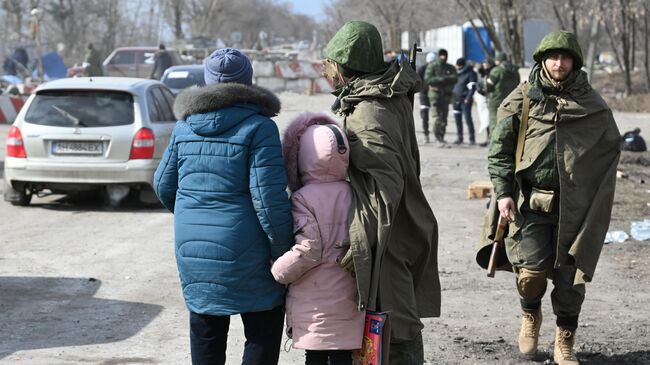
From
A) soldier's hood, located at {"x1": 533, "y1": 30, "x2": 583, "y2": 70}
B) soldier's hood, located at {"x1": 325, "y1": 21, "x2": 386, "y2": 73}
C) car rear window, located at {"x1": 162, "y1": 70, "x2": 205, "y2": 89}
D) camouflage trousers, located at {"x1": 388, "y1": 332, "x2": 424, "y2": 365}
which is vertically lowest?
car rear window, located at {"x1": 162, "y1": 70, "x2": 205, "y2": 89}

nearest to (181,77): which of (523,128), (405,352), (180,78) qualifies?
(180,78)

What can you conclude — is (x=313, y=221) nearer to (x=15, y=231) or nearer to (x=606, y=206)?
(x=606, y=206)

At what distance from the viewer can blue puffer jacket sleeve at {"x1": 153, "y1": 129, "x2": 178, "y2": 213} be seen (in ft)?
15.0

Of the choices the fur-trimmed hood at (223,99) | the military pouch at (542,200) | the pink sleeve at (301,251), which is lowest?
Answer: the military pouch at (542,200)

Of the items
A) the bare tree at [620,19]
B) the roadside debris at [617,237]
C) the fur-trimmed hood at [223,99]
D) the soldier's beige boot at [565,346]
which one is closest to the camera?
the fur-trimmed hood at [223,99]

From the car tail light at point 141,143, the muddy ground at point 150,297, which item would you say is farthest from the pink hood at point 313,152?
the car tail light at point 141,143

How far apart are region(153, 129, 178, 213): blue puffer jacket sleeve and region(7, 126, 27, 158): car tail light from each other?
8.15 metres

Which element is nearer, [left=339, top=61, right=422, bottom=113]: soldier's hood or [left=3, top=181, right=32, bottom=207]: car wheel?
[left=339, top=61, right=422, bottom=113]: soldier's hood

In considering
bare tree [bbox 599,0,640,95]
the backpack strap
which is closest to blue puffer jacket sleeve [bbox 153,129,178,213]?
the backpack strap

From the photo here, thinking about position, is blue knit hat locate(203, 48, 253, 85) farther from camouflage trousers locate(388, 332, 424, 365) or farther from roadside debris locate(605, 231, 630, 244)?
roadside debris locate(605, 231, 630, 244)

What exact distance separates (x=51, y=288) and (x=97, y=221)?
351 cm

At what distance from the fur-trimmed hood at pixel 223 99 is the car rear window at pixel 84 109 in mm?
7972

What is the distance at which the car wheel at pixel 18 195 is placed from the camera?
1279 cm

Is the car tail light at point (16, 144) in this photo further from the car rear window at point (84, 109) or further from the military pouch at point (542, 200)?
the military pouch at point (542, 200)
